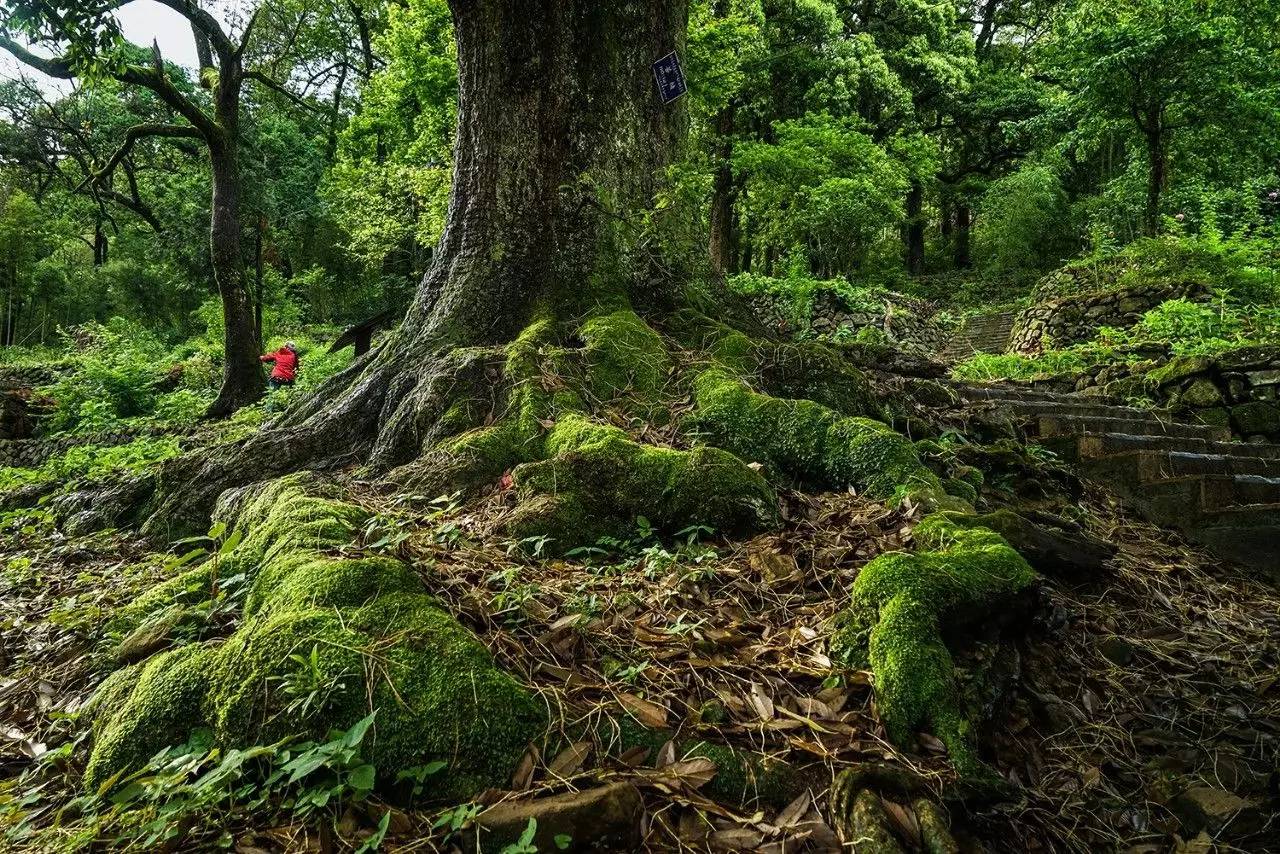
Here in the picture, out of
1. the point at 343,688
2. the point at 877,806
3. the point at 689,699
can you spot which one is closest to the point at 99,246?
the point at 343,688

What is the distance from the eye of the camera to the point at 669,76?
14.9 ft

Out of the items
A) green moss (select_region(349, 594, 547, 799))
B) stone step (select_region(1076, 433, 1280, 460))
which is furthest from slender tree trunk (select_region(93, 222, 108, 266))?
stone step (select_region(1076, 433, 1280, 460))

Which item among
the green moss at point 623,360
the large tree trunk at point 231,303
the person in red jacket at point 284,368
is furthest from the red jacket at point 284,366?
the green moss at point 623,360

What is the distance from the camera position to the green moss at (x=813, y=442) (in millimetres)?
Answer: 3154

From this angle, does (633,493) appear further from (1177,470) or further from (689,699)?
(1177,470)

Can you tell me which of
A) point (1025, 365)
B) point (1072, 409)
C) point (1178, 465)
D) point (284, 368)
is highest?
point (284, 368)

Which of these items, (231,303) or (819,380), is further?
(231,303)

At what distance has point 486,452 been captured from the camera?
135 inches

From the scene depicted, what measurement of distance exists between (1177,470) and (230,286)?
38.4ft

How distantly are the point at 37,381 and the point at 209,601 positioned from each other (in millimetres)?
16640

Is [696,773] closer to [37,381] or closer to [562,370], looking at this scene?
[562,370]

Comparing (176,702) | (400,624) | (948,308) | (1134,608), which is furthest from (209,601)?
(948,308)

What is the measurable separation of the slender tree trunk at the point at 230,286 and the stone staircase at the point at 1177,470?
9969 millimetres

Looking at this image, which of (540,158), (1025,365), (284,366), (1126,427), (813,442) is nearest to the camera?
(813,442)
